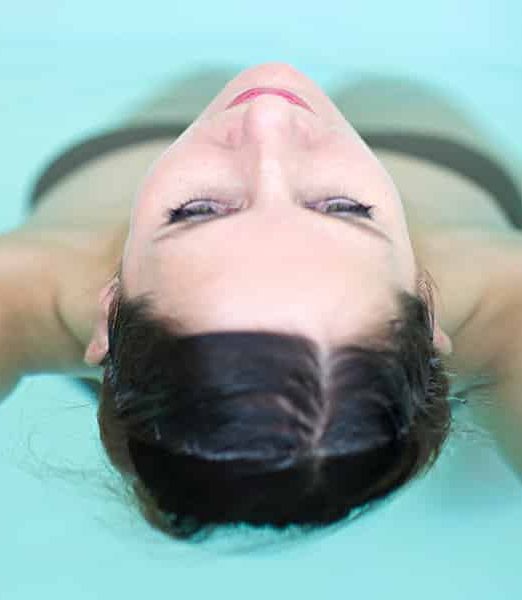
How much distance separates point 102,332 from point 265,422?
26 cm

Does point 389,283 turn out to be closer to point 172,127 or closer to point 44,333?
point 44,333

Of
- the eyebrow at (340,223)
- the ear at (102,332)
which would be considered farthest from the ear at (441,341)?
the ear at (102,332)

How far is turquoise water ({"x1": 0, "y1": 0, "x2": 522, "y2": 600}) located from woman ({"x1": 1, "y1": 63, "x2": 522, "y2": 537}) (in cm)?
7

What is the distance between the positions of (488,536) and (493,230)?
0.37 m

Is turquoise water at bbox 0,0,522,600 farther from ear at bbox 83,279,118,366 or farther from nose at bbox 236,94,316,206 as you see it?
nose at bbox 236,94,316,206

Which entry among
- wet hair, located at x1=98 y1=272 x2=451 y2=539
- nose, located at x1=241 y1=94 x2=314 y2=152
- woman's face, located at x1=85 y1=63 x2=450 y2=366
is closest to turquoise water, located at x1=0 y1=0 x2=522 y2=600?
wet hair, located at x1=98 y1=272 x2=451 y2=539

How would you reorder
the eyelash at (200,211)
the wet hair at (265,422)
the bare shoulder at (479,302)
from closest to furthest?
the wet hair at (265,422) → the eyelash at (200,211) → the bare shoulder at (479,302)

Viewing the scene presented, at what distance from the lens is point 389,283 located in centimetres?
79

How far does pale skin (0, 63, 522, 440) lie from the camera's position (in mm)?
738

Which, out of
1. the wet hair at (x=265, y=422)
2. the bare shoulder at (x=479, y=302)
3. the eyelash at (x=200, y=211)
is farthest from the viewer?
the bare shoulder at (x=479, y=302)

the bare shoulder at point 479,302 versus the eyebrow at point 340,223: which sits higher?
the eyebrow at point 340,223

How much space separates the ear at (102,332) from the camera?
0.92 metres

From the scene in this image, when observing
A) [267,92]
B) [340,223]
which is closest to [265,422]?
[340,223]

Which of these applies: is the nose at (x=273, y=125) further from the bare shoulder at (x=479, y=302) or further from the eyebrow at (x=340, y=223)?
the bare shoulder at (x=479, y=302)
